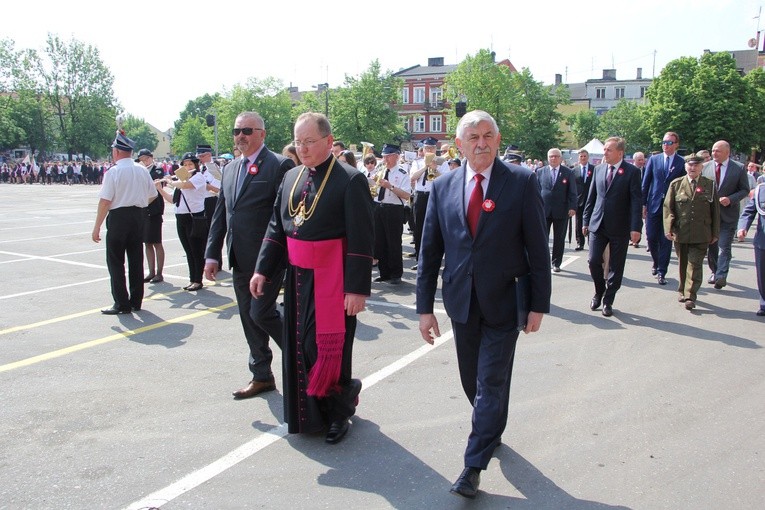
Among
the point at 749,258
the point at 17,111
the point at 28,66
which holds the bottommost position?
the point at 749,258

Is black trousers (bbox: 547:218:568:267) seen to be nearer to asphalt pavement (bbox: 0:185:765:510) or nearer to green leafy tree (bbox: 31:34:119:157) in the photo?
asphalt pavement (bbox: 0:185:765:510)

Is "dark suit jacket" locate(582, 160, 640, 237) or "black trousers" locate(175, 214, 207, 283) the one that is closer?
"dark suit jacket" locate(582, 160, 640, 237)

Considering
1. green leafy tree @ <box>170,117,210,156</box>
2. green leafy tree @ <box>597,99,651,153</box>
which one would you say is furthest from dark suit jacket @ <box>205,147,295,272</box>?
green leafy tree @ <box>170,117,210,156</box>

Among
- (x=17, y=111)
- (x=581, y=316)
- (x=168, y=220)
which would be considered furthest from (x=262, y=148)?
(x=17, y=111)

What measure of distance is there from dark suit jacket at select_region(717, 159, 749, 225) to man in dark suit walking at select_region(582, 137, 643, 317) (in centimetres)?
276

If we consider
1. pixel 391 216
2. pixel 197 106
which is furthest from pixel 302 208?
pixel 197 106

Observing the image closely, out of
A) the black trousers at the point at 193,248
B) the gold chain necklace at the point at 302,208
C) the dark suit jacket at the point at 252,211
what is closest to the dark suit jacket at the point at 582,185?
the black trousers at the point at 193,248

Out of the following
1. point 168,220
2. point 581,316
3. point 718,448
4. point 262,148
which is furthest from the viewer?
point 168,220

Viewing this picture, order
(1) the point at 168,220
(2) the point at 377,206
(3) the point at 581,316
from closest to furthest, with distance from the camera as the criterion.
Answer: (3) the point at 581,316
(2) the point at 377,206
(1) the point at 168,220

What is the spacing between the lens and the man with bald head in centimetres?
972

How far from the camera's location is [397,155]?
10.6 m

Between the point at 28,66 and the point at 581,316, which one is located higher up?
the point at 28,66

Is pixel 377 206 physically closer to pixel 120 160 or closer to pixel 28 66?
pixel 120 160

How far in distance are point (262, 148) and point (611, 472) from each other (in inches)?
138
